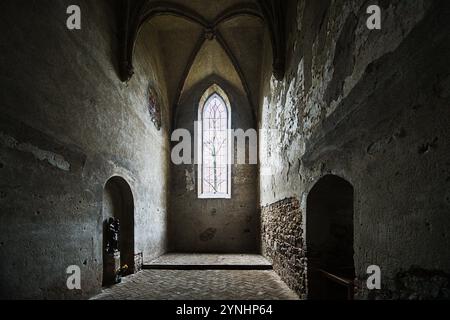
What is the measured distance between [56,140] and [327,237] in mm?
4169

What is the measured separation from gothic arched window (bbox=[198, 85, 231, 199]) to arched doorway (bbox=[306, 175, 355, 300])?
6.94m

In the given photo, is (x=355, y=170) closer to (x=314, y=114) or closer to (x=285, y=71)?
(x=314, y=114)

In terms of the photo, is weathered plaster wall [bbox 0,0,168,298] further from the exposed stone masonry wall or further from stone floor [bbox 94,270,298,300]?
the exposed stone masonry wall

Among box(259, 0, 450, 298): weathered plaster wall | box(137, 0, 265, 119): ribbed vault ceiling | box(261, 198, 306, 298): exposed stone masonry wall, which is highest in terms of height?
box(137, 0, 265, 119): ribbed vault ceiling

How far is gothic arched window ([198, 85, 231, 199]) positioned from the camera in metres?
11.7

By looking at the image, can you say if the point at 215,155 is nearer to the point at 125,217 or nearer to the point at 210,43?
the point at 210,43

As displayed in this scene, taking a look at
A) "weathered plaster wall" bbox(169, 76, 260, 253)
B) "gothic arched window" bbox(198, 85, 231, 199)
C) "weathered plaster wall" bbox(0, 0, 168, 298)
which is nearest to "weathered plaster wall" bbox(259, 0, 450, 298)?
"weathered plaster wall" bbox(0, 0, 168, 298)

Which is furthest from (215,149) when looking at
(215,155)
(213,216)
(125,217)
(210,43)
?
(125,217)

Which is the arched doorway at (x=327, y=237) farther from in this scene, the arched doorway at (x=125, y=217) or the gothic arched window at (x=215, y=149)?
the gothic arched window at (x=215, y=149)

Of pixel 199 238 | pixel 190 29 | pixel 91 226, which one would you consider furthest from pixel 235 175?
pixel 91 226

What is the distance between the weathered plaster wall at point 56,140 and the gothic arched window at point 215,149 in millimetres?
4784

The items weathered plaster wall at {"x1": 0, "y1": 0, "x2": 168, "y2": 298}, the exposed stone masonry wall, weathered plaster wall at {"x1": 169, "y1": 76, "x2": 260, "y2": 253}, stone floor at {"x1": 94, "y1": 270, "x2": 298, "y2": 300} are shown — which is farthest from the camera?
weathered plaster wall at {"x1": 169, "y1": 76, "x2": 260, "y2": 253}

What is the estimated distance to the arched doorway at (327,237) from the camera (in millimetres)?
4594

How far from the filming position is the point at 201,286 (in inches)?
231
